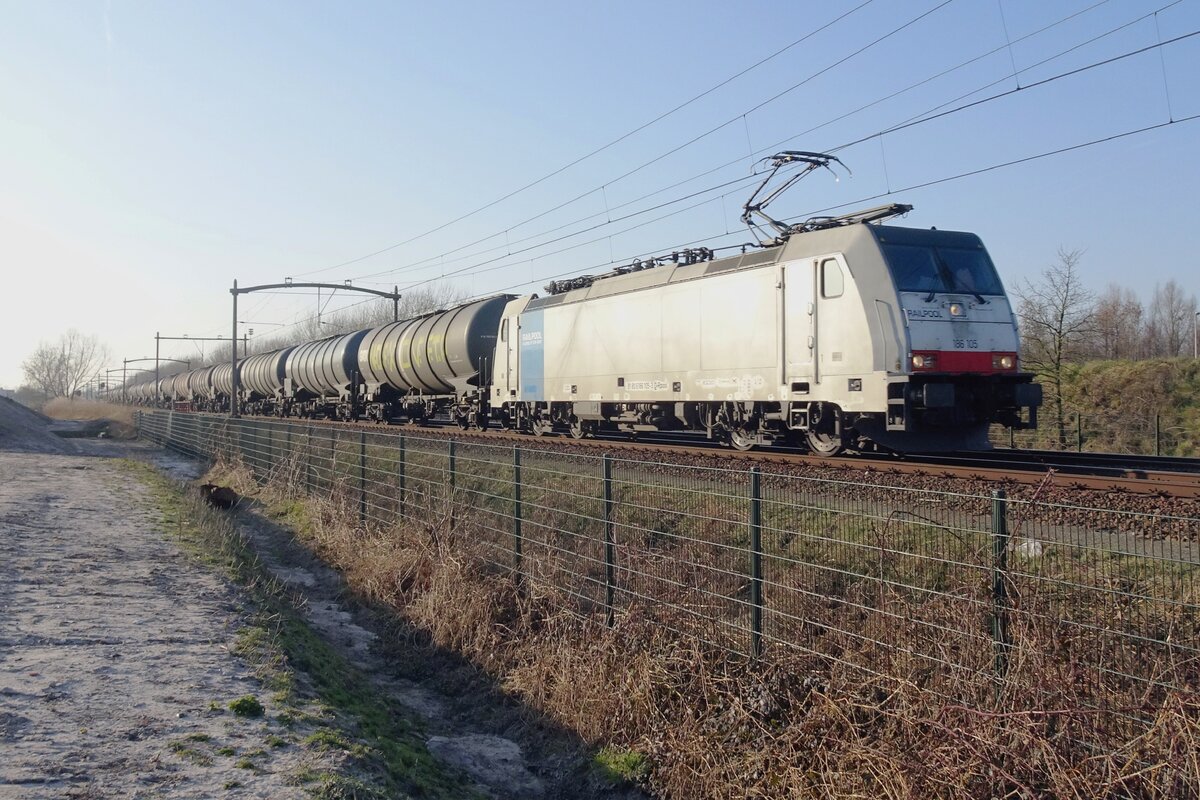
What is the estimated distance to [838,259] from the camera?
12453mm

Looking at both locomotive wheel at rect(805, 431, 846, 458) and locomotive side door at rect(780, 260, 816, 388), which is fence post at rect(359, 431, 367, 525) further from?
locomotive wheel at rect(805, 431, 846, 458)

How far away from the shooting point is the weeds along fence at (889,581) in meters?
4.06

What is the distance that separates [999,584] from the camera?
14.0ft

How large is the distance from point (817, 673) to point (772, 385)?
8754mm

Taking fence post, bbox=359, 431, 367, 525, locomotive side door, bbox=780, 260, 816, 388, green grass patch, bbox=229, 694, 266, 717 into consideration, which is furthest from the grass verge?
locomotive side door, bbox=780, 260, 816, 388

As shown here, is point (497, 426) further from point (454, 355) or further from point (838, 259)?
point (838, 259)

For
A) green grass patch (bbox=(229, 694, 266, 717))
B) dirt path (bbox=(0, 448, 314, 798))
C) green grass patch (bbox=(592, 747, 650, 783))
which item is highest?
dirt path (bbox=(0, 448, 314, 798))

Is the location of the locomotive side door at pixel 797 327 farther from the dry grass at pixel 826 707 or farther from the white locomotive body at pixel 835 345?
the dry grass at pixel 826 707

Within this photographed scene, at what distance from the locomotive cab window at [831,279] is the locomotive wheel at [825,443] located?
204 cm

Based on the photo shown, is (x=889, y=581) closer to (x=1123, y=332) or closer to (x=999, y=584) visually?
(x=999, y=584)

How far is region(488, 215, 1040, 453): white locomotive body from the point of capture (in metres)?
11.9

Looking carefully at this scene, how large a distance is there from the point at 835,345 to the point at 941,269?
1.85 m

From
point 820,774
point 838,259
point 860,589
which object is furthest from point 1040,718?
point 838,259

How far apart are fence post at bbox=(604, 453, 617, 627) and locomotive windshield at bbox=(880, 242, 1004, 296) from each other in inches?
267
